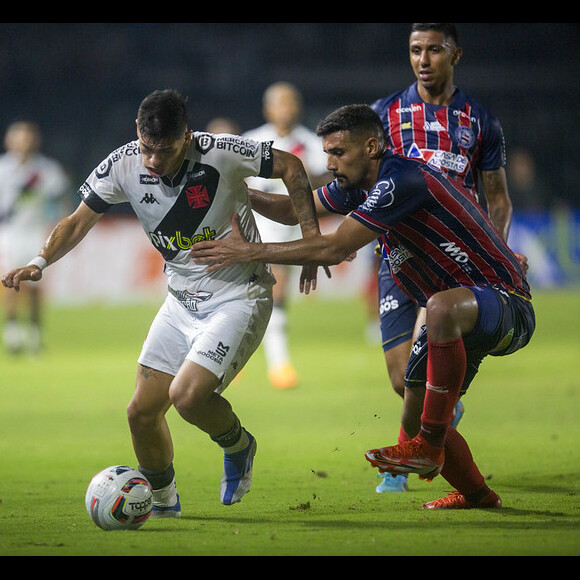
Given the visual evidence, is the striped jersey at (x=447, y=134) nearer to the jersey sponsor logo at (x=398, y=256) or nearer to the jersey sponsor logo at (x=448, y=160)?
the jersey sponsor logo at (x=448, y=160)

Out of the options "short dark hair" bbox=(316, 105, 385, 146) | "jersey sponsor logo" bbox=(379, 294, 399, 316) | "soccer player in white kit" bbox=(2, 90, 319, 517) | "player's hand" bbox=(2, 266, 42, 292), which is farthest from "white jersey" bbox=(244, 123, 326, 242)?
"player's hand" bbox=(2, 266, 42, 292)

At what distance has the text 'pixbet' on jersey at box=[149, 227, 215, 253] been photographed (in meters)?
5.36

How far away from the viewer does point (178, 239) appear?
17.7ft

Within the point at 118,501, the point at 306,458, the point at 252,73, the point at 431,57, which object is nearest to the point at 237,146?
the point at 431,57

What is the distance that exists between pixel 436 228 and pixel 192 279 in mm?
1294

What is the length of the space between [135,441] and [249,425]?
9.56 ft

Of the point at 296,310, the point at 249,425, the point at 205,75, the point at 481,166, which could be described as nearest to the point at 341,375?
the point at 249,425

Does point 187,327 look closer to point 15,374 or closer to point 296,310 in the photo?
point 15,374

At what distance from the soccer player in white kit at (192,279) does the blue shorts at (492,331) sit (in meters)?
0.73

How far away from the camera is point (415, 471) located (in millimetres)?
4836

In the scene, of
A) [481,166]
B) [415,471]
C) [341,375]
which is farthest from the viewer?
[341,375]

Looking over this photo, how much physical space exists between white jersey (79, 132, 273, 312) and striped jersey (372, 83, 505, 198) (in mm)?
1089

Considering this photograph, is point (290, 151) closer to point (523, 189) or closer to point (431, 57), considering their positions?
point (431, 57)

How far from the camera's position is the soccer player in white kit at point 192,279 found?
207 inches
